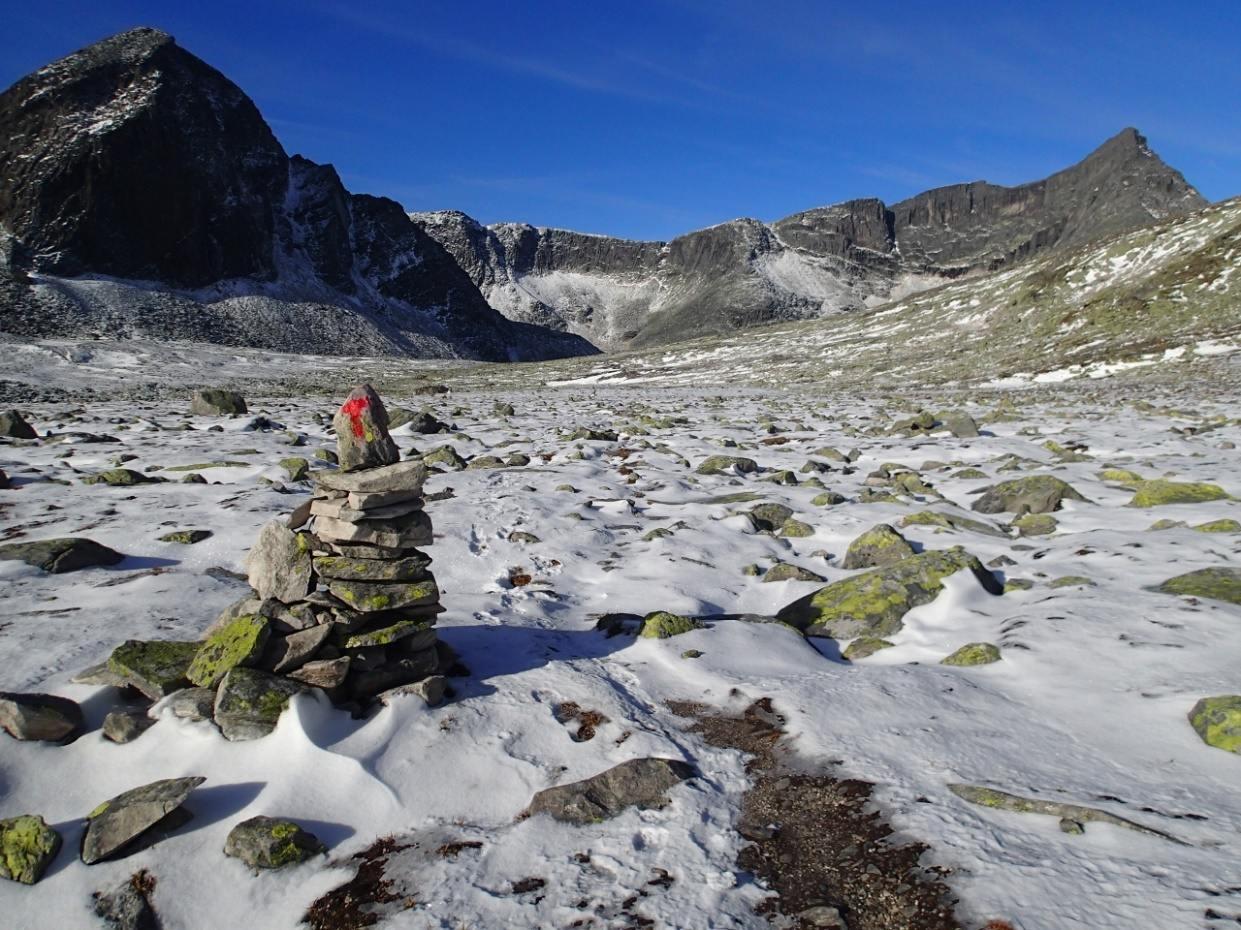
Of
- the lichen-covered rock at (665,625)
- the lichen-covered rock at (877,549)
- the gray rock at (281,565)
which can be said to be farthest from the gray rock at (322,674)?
the lichen-covered rock at (877,549)

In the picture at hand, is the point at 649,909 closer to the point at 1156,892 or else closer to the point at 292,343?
the point at 1156,892

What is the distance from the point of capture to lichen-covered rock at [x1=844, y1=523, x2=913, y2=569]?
854 centimetres

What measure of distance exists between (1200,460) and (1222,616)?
8665mm

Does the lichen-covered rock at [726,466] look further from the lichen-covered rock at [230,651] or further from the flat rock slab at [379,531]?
the lichen-covered rock at [230,651]

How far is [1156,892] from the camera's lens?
3.05m

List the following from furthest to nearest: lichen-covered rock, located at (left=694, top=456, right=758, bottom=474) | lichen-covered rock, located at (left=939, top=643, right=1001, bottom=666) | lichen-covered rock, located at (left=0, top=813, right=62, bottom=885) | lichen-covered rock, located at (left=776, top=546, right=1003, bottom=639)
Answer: lichen-covered rock, located at (left=694, top=456, right=758, bottom=474) → lichen-covered rock, located at (left=776, top=546, right=1003, bottom=639) → lichen-covered rock, located at (left=939, top=643, right=1001, bottom=666) → lichen-covered rock, located at (left=0, top=813, right=62, bottom=885)

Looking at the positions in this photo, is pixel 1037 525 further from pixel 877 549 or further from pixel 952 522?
pixel 877 549

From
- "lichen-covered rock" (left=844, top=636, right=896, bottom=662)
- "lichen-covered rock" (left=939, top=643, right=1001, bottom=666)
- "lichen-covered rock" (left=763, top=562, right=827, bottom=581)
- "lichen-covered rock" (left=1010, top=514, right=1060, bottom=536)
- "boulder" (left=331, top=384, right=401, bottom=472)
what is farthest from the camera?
"lichen-covered rock" (left=1010, top=514, right=1060, bottom=536)

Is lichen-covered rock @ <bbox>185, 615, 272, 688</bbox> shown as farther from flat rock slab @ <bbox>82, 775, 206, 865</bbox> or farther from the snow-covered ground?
flat rock slab @ <bbox>82, 775, 206, 865</bbox>

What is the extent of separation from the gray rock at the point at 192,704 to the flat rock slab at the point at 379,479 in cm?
180

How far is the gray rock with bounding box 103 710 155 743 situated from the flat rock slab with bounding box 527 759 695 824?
280 cm

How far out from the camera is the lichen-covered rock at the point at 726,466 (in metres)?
14.1

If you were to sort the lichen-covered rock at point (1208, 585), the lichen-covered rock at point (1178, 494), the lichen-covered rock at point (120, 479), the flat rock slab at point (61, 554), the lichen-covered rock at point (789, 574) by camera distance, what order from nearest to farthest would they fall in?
the lichen-covered rock at point (1208, 585)
the flat rock slab at point (61, 554)
the lichen-covered rock at point (789, 574)
the lichen-covered rock at point (1178, 494)
the lichen-covered rock at point (120, 479)

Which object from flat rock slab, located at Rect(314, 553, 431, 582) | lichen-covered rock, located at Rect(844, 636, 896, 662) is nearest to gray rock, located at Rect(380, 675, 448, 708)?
flat rock slab, located at Rect(314, 553, 431, 582)
